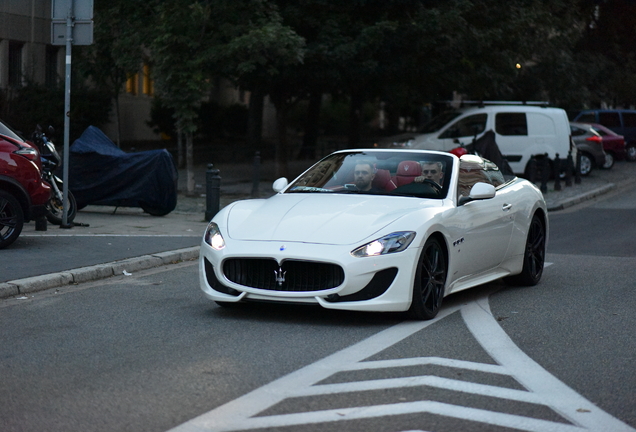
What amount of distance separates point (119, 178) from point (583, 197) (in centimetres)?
1173

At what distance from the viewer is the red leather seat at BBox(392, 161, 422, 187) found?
8461mm

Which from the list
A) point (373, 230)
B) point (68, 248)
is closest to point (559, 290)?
point (373, 230)

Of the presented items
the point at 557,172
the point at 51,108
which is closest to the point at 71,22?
the point at 51,108

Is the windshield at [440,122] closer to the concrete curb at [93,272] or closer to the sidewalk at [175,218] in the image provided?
the sidewalk at [175,218]

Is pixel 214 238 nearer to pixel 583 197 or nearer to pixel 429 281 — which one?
pixel 429 281

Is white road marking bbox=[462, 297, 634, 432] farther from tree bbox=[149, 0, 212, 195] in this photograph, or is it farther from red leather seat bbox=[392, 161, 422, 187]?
tree bbox=[149, 0, 212, 195]

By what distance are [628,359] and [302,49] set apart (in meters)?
15.1

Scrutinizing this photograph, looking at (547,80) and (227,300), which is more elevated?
(547,80)

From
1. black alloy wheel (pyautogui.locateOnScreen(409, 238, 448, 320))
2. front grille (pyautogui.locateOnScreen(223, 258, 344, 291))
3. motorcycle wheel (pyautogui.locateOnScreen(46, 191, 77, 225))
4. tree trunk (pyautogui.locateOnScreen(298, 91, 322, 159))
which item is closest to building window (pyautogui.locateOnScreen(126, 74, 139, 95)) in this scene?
tree trunk (pyautogui.locateOnScreen(298, 91, 322, 159))

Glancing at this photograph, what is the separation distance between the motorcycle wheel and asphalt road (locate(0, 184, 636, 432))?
14.7 ft

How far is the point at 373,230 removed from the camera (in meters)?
Answer: 7.31

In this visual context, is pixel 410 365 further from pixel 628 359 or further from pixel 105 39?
pixel 105 39

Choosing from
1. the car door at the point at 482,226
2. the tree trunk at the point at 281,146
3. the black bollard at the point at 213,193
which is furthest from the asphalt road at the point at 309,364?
the tree trunk at the point at 281,146

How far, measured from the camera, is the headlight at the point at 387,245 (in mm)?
7176
